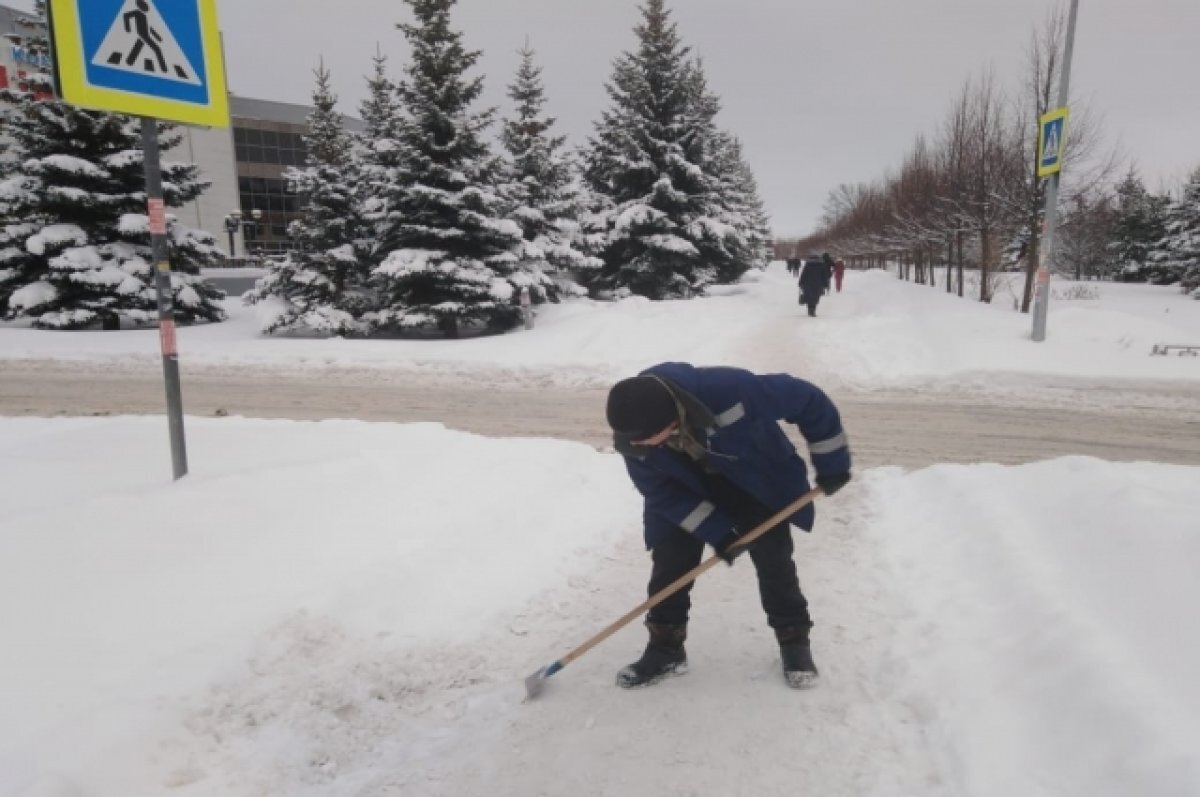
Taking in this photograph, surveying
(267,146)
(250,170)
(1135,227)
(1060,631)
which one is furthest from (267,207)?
(1135,227)

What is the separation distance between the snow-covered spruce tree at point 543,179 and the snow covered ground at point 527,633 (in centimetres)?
1464

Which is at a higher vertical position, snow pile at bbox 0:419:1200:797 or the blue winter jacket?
the blue winter jacket

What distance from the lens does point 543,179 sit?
67.5ft

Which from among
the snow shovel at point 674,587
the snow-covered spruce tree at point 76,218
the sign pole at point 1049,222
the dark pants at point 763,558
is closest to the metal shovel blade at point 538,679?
the snow shovel at point 674,587

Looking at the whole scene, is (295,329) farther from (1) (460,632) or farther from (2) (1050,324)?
(2) (1050,324)

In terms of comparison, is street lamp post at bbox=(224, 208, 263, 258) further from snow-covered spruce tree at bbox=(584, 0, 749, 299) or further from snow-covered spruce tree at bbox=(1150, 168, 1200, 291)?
snow-covered spruce tree at bbox=(1150, 168, 1200, 291)

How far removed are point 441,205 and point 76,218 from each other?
997cm

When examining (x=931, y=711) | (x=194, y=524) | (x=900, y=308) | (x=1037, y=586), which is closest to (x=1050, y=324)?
(x=900, y=308)

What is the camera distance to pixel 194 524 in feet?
13.3

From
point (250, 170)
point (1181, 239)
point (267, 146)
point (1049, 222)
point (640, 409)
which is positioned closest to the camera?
point (640, 409)

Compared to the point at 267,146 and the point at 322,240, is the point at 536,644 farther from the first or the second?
the point at 267,146

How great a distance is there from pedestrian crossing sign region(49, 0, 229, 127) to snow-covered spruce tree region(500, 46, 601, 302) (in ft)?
49.1

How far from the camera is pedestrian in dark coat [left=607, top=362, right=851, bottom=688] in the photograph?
108 inches

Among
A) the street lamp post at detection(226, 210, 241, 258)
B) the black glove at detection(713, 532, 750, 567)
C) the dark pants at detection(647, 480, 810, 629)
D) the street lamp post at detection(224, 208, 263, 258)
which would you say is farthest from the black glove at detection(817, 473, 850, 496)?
the street lamp post at detection(224, 208, 263, 258)
